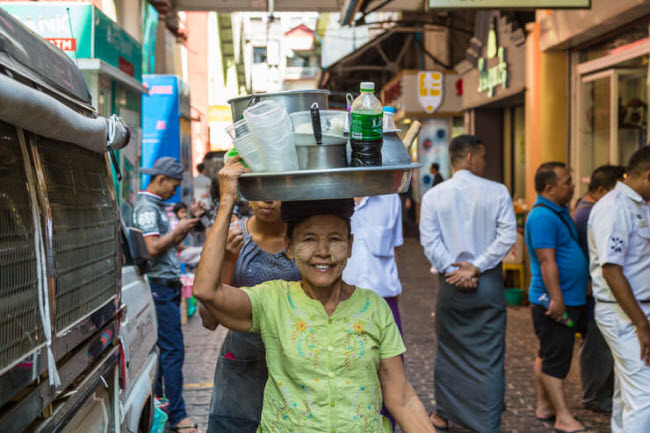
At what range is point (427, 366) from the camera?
23.4ft

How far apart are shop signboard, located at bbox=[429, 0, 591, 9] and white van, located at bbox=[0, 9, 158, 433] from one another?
13.3 ft

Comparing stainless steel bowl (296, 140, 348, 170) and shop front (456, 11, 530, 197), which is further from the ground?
shop front (456, 11, 530, 197)

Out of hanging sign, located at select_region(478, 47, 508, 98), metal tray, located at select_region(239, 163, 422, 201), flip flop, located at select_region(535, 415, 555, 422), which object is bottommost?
flip flop, located at select_region(535, 415, 555, 422)

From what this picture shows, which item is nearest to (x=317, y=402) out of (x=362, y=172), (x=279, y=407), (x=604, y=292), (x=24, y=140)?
(x=279, y=407)

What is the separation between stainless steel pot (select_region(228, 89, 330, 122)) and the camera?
2.33 meters

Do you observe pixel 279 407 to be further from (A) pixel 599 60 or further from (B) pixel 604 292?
(A) pixel 599 60

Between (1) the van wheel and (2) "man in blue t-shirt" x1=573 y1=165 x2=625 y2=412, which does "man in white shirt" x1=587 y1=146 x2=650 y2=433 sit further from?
(1) the van wheel

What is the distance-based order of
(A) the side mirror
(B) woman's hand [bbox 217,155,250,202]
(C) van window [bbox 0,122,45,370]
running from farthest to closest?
(A) the side mirror < (B) woman's hand [bbox 217,155,250,202] < (C) van window [bbox 0,122,45,370]

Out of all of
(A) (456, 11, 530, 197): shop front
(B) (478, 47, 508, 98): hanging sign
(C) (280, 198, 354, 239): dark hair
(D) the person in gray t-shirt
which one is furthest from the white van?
(B) (478, 47, 508, 98): hanging sign

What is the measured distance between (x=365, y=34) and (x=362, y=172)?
24.2m

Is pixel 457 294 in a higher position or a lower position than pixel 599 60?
lower

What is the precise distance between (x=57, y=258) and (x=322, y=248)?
95 centimetres

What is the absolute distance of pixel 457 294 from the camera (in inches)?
207

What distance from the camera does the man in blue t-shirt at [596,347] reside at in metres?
5.79
